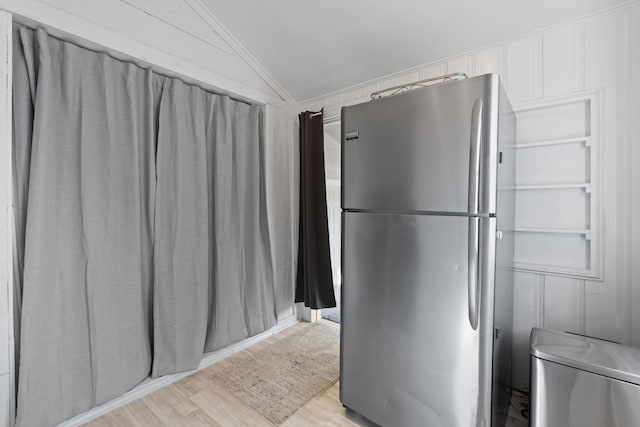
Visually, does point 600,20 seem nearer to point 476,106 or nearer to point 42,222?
point 476,106

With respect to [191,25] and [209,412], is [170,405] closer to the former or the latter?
[209,412]

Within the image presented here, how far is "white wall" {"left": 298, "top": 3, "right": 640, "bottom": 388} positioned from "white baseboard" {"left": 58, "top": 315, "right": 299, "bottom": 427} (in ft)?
6.25

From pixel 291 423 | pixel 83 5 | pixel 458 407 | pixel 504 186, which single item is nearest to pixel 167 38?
pixel 83 5

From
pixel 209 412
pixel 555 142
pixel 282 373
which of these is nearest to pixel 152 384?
pixel 209 412

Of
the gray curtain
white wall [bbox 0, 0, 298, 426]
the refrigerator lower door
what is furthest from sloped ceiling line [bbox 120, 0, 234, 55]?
the refrigerator lower door

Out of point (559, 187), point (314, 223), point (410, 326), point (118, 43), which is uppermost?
point (118, 43)

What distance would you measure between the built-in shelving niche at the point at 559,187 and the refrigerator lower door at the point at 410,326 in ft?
2.88

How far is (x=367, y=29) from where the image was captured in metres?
1.81

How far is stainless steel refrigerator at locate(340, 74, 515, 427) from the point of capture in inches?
42.7

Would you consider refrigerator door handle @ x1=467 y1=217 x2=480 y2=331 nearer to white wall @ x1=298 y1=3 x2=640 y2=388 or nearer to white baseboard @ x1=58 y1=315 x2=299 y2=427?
white wall @ x1=298 y1=3 x2=640 y2=388

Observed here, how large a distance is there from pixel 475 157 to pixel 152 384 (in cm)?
219

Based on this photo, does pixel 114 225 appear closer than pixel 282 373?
Yes

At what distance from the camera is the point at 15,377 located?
127 centimetres

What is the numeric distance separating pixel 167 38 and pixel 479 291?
7.37 ft
